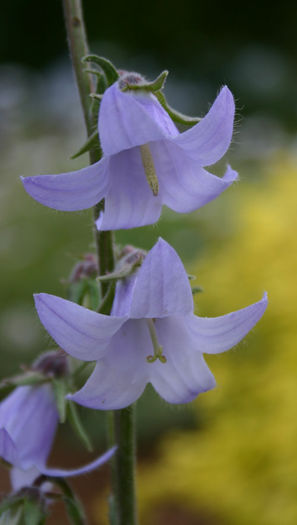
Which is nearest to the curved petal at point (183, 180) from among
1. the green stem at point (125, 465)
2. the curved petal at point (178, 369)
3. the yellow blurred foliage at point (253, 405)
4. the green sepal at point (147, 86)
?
the green sepal at point (147, 86)

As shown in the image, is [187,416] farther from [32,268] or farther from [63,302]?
[63,302]

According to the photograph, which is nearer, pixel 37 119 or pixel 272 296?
pixel 272 296

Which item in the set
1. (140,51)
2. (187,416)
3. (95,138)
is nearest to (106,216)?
(95,138)

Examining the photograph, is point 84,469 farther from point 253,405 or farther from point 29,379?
point 253,405

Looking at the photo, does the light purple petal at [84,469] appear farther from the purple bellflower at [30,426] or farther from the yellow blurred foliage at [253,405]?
the yellow blurred foliage at [253,405]

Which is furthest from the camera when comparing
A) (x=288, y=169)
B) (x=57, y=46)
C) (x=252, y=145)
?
(x=57, y=46)

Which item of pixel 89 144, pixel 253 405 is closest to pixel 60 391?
pixel 89 144

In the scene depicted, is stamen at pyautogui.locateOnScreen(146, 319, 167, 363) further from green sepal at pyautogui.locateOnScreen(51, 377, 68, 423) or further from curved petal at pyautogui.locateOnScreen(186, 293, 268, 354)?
green sepal at pyautogui.locateOnScreen(51, 377, 68, 423)
